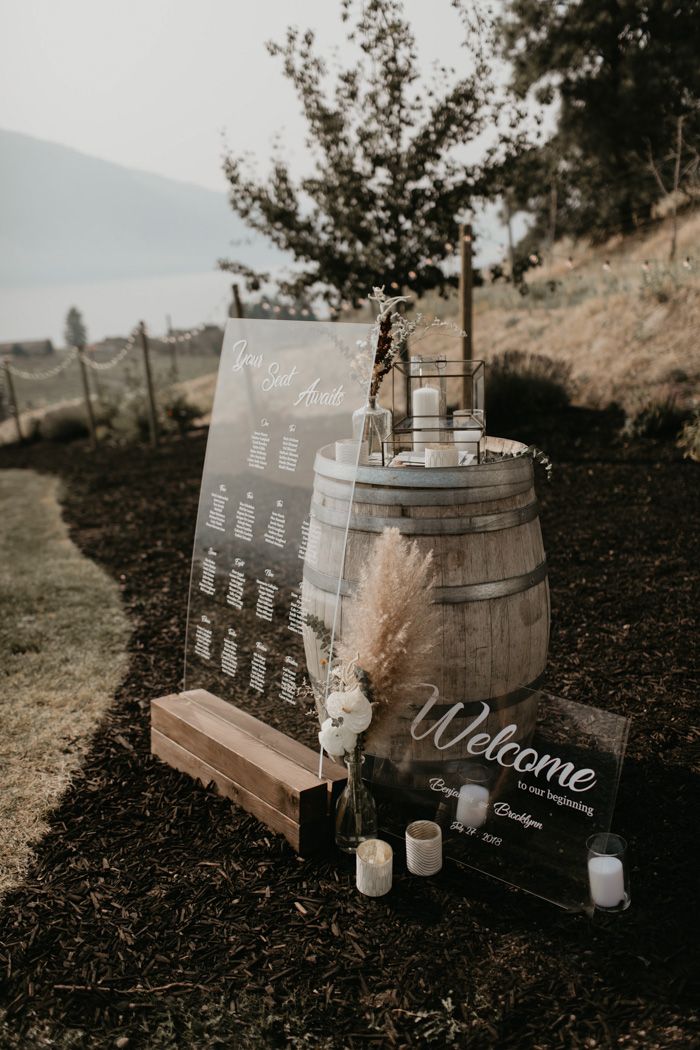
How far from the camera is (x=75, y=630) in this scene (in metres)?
5.09

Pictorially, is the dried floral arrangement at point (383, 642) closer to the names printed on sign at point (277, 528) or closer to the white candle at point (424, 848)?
the white candle at point (424, 848)

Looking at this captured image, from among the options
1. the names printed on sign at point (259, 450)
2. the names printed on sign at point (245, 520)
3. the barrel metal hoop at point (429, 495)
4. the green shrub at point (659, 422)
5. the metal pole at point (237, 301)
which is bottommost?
the green shrub at point (659, 422)

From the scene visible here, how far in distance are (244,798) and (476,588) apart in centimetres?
126

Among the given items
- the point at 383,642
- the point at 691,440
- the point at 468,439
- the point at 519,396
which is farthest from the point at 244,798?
the point at 519,396

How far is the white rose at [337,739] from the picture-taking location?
2.62 metres

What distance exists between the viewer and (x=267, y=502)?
3178mm

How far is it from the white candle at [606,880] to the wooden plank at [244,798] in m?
0.94

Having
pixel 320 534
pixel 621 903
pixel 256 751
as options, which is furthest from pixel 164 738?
pixel 621 903

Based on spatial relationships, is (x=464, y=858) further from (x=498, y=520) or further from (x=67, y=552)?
(x=67, y=552)

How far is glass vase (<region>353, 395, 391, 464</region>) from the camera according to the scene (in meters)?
2.89

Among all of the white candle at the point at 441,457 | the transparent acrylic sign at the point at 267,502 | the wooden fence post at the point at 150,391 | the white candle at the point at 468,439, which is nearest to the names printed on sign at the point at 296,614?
the transparent acrylic sign at the point at 267,502

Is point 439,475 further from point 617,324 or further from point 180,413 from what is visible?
point 180,413

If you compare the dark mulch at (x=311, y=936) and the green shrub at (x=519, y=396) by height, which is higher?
the green shrub at (x=519, y=396)

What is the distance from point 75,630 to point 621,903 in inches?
147
